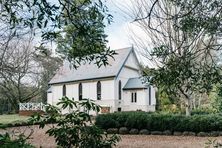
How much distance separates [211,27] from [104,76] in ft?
100

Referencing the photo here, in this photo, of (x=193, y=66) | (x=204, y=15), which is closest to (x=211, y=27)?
(x=204, y=15)

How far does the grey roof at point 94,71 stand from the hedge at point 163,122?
14.4 metres

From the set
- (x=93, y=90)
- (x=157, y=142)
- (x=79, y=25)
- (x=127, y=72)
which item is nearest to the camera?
(x=79, y=25)

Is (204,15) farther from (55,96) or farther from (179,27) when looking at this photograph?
(55,96)

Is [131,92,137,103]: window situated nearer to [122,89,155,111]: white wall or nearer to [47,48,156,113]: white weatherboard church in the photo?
[47,48,156,113]: white weatherboard church

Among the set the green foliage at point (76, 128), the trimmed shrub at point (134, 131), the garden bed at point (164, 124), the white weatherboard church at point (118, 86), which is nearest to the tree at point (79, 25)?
the green foliage at point (76, 128)

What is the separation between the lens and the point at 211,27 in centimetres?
476

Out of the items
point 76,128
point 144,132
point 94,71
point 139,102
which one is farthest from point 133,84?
point 76,128

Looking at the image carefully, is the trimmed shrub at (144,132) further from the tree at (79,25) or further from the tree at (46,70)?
the tree at (46,70)

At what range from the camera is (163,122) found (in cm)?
1727

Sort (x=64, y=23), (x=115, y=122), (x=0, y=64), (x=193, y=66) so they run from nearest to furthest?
(x=64, y=23), (x=193, y=66), (x=0, y=64), (x=115, y=122)

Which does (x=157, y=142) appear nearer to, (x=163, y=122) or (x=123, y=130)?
(x=163, y=122)

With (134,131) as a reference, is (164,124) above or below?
above

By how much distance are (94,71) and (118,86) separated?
3.56m
